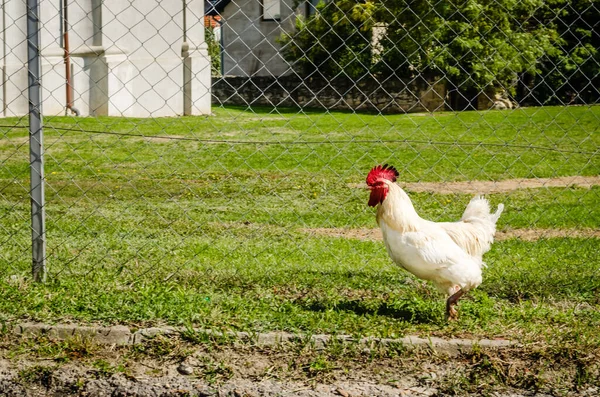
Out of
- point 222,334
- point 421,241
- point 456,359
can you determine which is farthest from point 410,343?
point 222,334

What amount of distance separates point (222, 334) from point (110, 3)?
48.5 feet

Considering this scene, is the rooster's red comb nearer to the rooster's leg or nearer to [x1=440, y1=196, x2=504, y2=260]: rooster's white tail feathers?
[x1=440, y1=196, x2=504, y2=260]: rooster's white tail feathers

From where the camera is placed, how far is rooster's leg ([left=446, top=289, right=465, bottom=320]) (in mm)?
4344

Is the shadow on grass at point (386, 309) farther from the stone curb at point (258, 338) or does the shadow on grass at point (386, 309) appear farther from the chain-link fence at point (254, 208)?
the stone curb at point (258, 338)

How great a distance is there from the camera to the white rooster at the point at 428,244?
4.41 m

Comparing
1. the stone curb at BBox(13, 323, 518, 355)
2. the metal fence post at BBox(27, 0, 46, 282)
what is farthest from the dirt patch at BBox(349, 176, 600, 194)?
the metal fence post at BBox(27, 0, 46, 282)

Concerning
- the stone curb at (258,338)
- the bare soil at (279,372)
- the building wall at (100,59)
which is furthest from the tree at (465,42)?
the bare soil at (279,372)

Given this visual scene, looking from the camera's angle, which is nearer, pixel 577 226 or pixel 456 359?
pixel 456 359

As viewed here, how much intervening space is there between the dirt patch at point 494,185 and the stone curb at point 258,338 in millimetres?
5613

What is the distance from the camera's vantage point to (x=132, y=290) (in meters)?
4.80

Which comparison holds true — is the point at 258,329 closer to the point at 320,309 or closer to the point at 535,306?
the point at 320,309

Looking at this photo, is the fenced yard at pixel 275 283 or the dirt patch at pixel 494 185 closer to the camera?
the fenced yard at pixel 275 283

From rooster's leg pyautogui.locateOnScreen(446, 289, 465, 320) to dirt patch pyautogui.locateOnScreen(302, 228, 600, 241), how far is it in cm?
255

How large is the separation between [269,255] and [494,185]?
16.1ft
